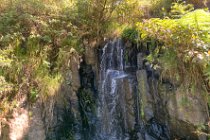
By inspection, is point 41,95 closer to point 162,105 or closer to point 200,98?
point 162,105

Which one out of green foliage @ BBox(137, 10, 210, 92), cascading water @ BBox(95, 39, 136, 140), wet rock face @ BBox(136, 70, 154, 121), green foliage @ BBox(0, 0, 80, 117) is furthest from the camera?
cascading water @ BBox(95, 39, 136, 140)

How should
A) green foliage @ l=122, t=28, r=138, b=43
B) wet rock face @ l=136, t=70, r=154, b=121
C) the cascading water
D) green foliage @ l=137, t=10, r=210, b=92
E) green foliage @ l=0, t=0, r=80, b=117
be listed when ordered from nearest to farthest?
green foliage @ l=137, t=10, r=210, b=92
green foliage @ l=0, t=0, r=80, b=117
wet rock face @ l=136, t=70, r=154, b=121
the cascading water
green foliage @ l=122, t=28, r=138, b=43

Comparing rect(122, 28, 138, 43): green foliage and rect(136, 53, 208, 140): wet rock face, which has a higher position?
rect(122, 28, 138, 43): green foliage

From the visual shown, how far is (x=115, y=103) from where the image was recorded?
595cm

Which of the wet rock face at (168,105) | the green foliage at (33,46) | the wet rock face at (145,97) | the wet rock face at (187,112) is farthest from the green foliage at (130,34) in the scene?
the wet rock face at (187,112)

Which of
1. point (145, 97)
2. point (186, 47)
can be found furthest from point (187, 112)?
point (186, 47)

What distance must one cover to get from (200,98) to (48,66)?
3.20 meters

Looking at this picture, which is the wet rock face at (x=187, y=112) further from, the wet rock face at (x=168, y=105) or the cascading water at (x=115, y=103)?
the cascading water at (x=115, y=103)

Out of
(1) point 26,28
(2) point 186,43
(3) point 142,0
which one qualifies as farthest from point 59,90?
(3) point 142,0

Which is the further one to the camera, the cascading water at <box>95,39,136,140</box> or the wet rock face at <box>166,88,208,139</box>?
the cascading water at <box>95,39,136,140</box>

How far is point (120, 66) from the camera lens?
6406mm

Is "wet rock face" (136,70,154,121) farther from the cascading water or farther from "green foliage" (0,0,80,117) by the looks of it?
"green foliage" (0,0,80,117)

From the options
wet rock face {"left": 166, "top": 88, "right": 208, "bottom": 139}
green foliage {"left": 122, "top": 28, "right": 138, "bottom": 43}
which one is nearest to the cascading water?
green foliage {"left": 122, "top": 28, "right": 138, "bottom": 43}

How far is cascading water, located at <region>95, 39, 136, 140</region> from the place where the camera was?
225 inches
